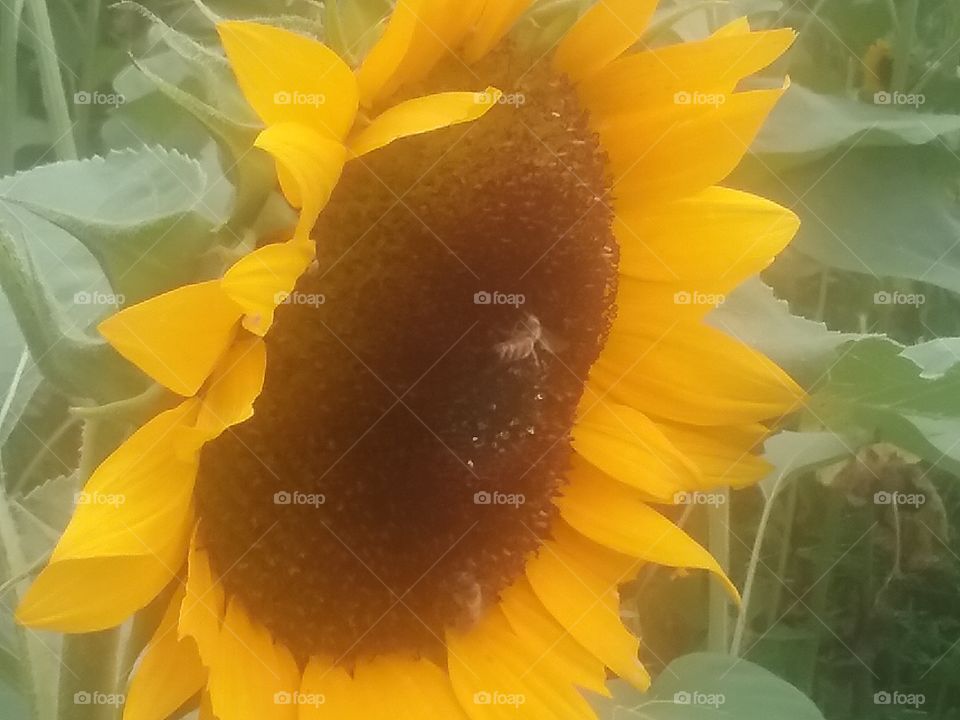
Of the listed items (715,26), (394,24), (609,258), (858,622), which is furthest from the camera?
(858,622)

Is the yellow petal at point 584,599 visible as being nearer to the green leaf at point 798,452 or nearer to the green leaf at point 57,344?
the green leaf at point 798,452

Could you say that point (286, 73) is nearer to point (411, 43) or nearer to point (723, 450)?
point (411, 43)

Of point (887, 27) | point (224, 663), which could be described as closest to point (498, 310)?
point (224, 663)

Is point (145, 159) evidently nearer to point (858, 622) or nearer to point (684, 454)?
point (684, 454)

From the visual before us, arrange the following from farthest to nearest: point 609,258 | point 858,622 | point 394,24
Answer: point 858,622 → point 609,258 → point 394,24

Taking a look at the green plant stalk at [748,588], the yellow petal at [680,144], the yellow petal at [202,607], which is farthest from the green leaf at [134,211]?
the green plant stalk at [748,588]

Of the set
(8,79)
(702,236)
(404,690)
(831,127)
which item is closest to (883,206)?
(831,127)

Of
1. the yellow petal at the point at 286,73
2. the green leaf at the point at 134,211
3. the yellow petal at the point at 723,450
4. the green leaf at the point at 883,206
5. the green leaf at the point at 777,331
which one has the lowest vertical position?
the yellow petal at the point at 723,450
